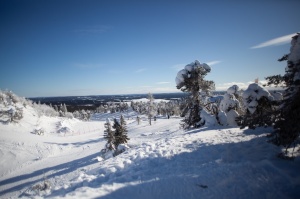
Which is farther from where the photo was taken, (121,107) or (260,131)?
(121,107)

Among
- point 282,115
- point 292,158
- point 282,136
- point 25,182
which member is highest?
point 282,115

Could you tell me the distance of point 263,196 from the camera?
5969mm

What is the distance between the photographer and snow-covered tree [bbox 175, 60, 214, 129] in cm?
1839

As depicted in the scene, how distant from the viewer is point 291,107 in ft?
24.0

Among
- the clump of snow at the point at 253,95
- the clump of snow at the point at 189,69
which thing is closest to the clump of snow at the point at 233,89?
the clump of snow at the point at 189,69

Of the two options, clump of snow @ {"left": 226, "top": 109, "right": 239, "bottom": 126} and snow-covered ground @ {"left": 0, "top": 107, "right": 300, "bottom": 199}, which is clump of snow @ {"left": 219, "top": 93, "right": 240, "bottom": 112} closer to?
clump of snow @ {"left": 226, "top": 109, "right": 239, "bottom": 126}

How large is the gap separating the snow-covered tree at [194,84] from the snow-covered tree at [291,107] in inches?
394

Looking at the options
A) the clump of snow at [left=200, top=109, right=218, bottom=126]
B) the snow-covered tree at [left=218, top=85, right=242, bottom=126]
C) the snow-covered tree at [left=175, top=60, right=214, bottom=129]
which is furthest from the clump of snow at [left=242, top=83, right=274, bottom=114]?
the snow-covered tree at [left=175, top=60, right=214, bottom=129]

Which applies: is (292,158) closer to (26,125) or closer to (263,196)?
(263,196)

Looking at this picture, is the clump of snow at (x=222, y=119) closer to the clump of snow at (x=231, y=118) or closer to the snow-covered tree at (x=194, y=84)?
the clump of snow at (x=231, y=118)

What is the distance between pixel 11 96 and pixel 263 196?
91.6 meters

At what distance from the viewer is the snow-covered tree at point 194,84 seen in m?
18.4

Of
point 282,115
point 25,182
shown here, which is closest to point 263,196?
point 282,115

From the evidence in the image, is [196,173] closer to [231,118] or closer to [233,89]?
[231,118]
